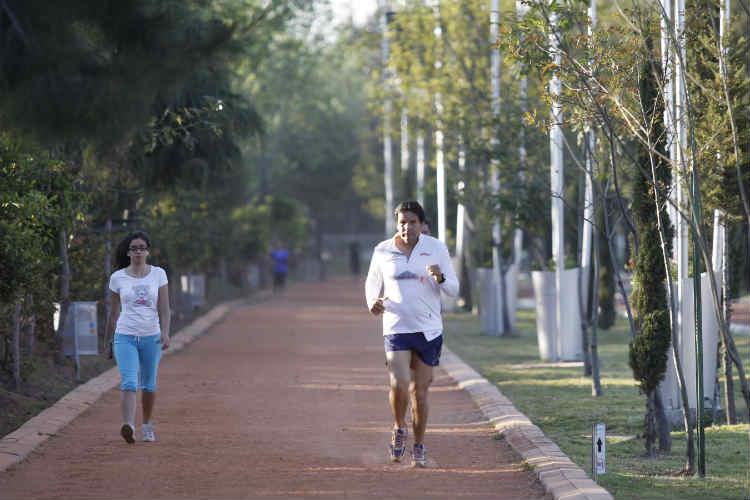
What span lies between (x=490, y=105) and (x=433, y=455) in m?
16.2

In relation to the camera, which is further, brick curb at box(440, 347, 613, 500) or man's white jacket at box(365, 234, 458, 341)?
man's white jacket at box(365, 234, 458, 341)

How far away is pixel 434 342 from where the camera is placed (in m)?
10.6

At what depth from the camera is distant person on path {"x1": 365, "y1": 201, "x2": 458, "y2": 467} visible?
10508mm

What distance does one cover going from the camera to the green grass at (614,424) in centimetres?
1030


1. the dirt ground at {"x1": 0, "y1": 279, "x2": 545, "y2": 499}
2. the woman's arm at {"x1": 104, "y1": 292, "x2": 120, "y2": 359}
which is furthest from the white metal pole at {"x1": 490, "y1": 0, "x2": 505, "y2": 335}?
the woman's arm at {"x1": 104, "y1": 292, "x2": 120, "y2": 359}

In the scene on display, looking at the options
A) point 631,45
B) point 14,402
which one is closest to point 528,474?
point 631,45

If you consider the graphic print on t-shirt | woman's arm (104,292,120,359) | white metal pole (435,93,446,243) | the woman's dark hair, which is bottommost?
woman's arm (104,292,120,359)

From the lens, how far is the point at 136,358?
1177 cm

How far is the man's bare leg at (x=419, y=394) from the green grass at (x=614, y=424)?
1.25 m

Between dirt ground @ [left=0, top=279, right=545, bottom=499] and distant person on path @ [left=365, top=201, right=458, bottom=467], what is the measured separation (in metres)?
0.52

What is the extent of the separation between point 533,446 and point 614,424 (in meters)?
2.73

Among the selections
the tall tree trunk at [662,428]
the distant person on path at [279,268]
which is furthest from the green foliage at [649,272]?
the distant person on path at [279,268]

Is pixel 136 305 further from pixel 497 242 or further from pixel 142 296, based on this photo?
pixel 497 242

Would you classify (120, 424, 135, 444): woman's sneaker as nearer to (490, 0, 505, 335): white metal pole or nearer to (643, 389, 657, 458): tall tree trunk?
(643, 389, 657, 458): tall tree trunk
